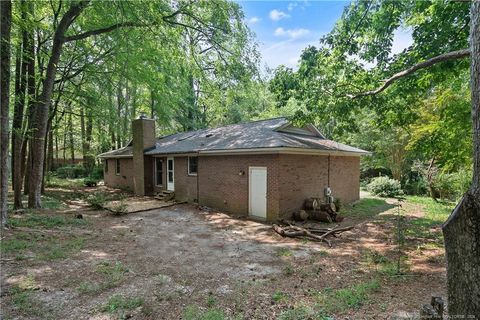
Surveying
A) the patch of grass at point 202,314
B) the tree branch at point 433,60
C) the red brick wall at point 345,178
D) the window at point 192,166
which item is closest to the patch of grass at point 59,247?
the patch of grass at point 202,314

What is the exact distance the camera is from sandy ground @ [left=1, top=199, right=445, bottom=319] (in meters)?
3.96

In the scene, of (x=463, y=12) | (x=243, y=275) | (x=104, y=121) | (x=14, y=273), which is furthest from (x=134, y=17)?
(x=104, y=121)

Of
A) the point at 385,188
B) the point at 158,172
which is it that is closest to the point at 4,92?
the point at 158,172

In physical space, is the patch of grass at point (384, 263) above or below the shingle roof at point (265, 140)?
below

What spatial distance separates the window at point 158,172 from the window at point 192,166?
3172 mm

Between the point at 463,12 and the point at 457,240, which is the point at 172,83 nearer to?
the point at 463,12

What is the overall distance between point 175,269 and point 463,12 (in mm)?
9331

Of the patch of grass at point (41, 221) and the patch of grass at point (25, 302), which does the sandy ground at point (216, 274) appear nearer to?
the patch of grass at point (25, 302)

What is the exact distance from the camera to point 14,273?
16.2ft

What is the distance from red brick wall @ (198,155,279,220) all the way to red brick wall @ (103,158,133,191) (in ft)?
27.3

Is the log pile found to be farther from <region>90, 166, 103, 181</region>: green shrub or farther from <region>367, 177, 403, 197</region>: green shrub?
<region>90, 166, 103, 181</region>: green shrub

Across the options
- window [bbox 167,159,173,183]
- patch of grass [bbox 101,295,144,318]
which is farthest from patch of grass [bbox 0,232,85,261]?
window [bbox 167,159,173,183]

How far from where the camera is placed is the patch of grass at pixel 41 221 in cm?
811

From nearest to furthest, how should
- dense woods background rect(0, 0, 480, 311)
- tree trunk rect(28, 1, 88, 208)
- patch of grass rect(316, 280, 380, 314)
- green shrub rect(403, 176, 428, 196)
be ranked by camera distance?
1. patch of grass rect(316, 280, 380, 314)
2. dense woods background rect(0, 0, 480, 311)
3. tree trunk rect(28, 1, 88, 208)
4. green shrub rect(403, 176, 428, 196)
